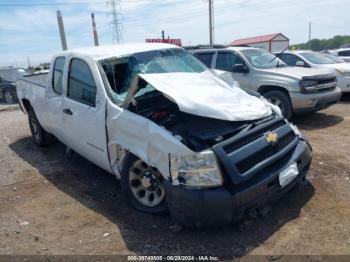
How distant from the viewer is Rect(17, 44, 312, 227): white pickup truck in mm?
3316

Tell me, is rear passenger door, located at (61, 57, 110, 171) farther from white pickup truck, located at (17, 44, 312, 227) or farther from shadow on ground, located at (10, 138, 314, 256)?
shadow on ground, located at (10, 138, 314, 256)

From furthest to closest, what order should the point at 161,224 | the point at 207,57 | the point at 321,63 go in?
the point at 321,63 → the point at 207,57 → the point at 161,224

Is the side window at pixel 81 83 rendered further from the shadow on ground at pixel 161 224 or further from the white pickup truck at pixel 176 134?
the shadow on ground at pixel 161 224

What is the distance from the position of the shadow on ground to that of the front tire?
14 cm

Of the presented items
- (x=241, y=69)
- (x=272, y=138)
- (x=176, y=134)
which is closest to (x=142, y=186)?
(x=176, y=134)

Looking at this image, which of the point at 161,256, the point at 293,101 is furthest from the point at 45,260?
Result: the point at 293,101

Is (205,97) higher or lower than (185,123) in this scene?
higher

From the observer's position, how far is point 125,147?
3.95 m

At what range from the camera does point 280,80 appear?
26.3 feet

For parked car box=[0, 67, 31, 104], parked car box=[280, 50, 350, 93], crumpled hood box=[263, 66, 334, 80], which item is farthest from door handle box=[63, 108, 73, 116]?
parked car box=[0, 67, 31, 104]

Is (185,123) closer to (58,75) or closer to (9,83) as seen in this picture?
(58,75)

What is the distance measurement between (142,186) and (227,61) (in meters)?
5.83

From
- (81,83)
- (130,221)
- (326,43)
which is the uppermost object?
(81,83)

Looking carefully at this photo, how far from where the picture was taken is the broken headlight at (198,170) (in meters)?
3.30
